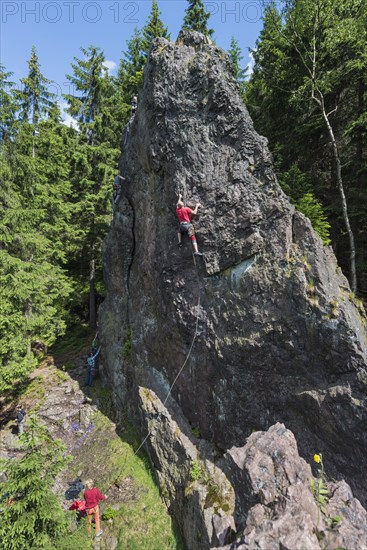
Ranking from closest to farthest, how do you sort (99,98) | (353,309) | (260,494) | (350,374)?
(260,494), (350,374), (353,309), (99,98)

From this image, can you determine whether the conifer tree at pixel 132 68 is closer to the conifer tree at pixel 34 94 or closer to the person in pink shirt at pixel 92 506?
the conifer tree at pixel 34 94

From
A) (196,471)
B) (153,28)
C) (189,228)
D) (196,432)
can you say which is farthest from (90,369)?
(153,28)

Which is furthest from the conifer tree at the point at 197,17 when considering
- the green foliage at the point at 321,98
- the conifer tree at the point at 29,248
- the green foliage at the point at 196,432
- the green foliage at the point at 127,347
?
the green foliage at the point at 196,432

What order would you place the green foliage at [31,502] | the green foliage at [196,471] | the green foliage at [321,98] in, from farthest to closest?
1. the green foliage at [321,98]
2. the green foliage at [196,471]
3. the green foliage at [31,502]

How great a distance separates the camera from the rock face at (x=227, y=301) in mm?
7355

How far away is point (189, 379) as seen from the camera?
10023mm

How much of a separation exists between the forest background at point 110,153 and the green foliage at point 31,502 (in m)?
7.01

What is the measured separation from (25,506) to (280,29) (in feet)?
67.4

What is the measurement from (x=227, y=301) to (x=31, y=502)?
22.6 ft

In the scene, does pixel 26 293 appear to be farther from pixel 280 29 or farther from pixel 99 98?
pixel 280 29

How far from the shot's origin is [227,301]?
29.6 ft

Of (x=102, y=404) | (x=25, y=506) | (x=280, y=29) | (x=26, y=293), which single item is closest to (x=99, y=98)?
(x=280, y=29)

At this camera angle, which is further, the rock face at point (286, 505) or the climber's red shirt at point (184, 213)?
the climber's red shirt at point (184, 213)

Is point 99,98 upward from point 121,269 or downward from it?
upward
